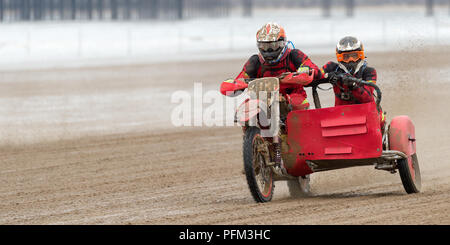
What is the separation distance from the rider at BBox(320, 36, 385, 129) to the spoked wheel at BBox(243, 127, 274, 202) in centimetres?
124

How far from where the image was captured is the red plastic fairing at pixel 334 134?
955cm

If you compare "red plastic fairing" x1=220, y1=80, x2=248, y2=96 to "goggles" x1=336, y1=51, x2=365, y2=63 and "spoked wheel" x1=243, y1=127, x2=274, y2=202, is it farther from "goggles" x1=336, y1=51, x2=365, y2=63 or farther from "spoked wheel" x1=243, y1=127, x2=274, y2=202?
"goggles" x1=336, y1=51, x2=365, y2=63

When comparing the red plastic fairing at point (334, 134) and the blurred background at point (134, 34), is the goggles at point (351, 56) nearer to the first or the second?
the red plastic fairing at point (334, 134)

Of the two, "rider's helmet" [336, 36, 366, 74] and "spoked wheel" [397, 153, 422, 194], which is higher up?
"rider's helmet" [336, 36, 366, 74]

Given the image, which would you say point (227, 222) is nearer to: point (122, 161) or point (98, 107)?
point (122, 161)

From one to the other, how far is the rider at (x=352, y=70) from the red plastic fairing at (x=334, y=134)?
1.44ft

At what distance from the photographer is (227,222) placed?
27.3 feet

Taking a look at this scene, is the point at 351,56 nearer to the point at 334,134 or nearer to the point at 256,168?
the point at 334,134

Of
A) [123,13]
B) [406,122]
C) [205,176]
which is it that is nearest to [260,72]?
[406,122]

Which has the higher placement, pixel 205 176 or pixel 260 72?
pixel 260 72

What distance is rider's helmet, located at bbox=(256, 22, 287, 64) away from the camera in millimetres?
9789

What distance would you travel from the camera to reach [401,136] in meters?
9.85

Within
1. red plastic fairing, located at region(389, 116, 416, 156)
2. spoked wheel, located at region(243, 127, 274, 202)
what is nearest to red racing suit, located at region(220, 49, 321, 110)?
spoked wheel, located at region(243, 127, 274, 202)

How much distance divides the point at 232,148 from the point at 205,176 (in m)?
2.73
